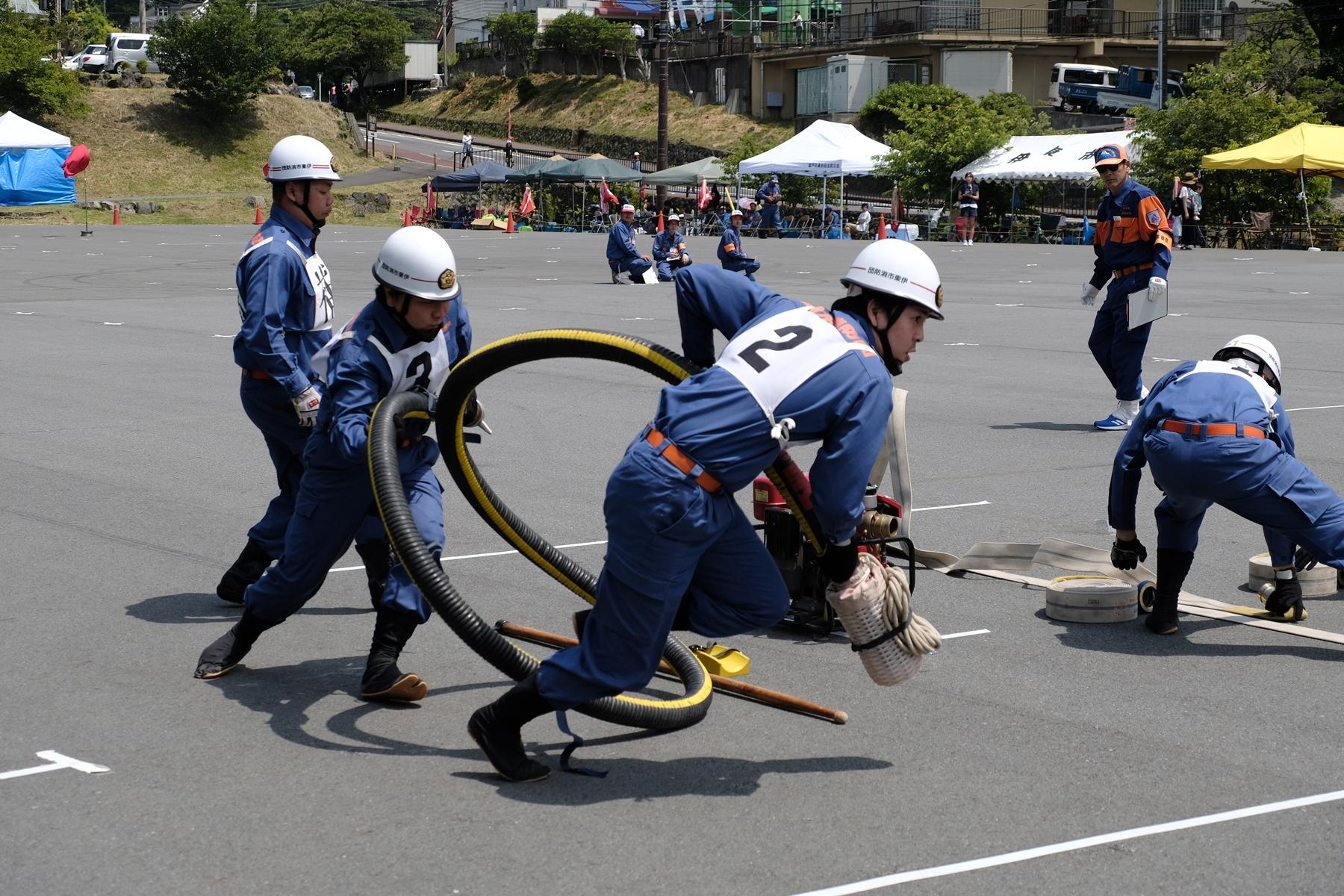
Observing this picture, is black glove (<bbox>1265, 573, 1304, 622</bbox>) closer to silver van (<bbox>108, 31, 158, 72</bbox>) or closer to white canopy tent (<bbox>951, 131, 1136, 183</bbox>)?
white canopy tent (<bbox>951, 131, 1136, 183</bbox>)

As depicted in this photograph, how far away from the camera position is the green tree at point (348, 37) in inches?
4144

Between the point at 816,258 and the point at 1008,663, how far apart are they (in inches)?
1296

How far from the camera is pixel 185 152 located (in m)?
72.8

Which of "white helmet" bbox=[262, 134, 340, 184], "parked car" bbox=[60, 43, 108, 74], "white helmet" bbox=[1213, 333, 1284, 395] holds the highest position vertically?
"parked car" bbox=[60, 43, 108, 74]

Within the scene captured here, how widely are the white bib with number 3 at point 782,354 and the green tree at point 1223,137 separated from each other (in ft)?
138

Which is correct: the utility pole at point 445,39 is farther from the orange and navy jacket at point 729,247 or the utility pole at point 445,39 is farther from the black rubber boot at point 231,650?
the black rubber boot at point 231,650

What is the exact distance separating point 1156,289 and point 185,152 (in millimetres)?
67536

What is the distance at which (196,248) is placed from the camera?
135 feet

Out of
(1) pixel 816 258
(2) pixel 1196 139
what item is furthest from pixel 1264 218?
(1) pixel 816 258

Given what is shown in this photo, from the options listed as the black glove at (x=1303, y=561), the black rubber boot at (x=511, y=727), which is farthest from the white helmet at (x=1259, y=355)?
the black rubber boot at (x=511, y=727)

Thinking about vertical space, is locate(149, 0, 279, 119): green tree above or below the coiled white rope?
above

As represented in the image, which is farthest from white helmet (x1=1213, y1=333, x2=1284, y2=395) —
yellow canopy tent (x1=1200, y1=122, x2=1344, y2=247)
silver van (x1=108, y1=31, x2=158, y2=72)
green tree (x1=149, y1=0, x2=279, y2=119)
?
silver van (x1=108, y1=31, x2=158, y2=72)

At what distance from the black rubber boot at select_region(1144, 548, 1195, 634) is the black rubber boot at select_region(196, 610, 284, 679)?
385 centimetres

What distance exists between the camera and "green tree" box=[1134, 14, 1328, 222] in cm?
4375
